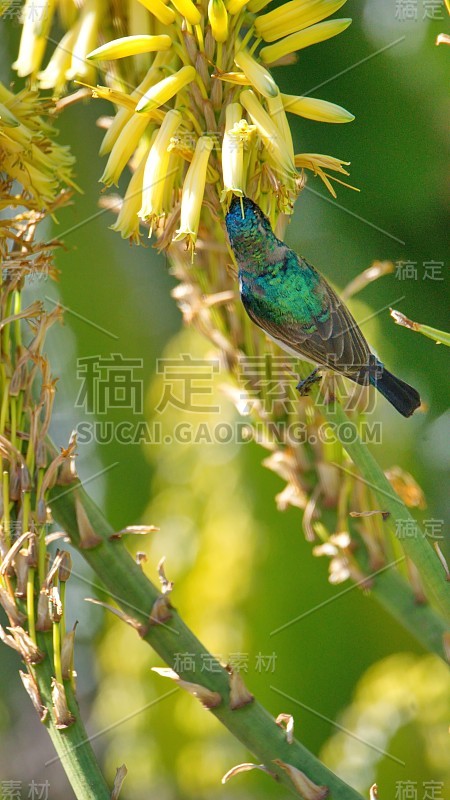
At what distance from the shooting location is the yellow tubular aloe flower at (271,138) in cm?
58

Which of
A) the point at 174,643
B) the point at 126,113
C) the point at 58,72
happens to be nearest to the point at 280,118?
the point at 126,113

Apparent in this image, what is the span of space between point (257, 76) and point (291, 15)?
91 millimetres

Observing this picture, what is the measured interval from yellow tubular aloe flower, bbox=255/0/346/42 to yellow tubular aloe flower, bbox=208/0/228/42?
1.9 inches

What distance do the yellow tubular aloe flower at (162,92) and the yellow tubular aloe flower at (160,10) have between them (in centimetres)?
5

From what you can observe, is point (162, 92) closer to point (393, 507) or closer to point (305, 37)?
point (305, 37)

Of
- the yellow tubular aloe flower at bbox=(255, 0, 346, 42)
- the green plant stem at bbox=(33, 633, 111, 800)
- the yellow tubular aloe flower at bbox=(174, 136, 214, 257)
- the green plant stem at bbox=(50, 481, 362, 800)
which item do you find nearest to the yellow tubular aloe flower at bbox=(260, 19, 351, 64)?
the yellow tubular aloe flower at bbox=(255, 0, 346, 42)

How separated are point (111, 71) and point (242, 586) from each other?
0.84 meters

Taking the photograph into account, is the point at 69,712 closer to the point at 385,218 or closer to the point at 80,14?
the point at 80,14

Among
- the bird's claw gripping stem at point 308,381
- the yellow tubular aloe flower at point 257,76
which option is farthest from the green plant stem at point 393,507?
the yellow tubular aloe flower at point 257,76

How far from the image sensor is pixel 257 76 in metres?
0.58

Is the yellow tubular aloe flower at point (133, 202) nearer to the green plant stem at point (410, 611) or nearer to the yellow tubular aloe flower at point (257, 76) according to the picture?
the yellow tubular aloe flower at point (257, 76)

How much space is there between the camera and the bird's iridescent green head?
0.65 meters

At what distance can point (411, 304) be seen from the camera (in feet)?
3.72

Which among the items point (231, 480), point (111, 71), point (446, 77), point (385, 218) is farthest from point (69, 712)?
point (446, 77)
